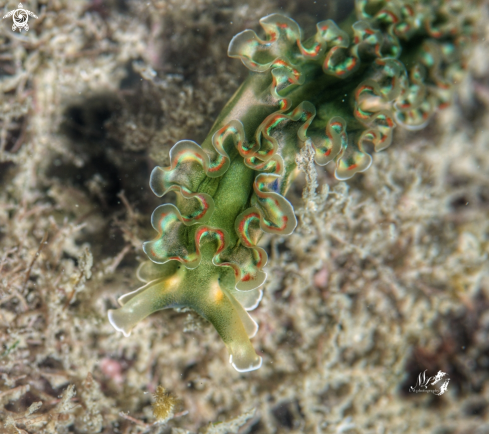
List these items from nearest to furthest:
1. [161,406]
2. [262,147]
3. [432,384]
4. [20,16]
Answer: [262,147]
[161,406]
[20,16]
[432,384]

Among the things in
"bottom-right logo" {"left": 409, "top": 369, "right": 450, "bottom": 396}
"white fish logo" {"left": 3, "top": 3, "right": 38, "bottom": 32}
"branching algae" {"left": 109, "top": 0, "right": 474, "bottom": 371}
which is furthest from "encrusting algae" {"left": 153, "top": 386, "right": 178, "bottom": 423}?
"white fish logo" {"left": 3, "top": 3, "right": 38, "bottom": 32}

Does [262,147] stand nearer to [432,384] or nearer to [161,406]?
[161,406]

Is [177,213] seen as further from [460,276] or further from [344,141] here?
[460,276]

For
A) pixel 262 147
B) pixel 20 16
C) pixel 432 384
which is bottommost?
pixel 432 384

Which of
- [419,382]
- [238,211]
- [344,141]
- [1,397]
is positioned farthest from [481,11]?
[1,397]

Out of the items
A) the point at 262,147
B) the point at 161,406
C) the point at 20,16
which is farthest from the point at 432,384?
the point at 20,16

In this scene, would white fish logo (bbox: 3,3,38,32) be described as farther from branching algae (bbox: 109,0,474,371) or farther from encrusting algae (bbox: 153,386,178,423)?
encrusting algae (bbox: 153,386,178,423)
